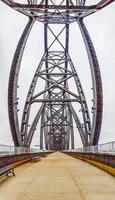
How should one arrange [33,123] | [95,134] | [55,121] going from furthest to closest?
[55,121] → [33,123] → [95,134]

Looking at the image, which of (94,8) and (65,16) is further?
(65,16)

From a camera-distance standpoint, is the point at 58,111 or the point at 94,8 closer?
the point at 94,8

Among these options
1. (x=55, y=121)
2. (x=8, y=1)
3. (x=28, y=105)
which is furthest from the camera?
(x=55, y=121)

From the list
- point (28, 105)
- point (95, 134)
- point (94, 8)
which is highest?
point (94, 8)

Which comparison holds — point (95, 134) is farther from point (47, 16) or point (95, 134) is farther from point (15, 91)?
point (47, 16)

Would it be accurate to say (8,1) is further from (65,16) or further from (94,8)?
(65,16)

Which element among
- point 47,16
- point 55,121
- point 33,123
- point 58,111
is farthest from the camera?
point 55,121

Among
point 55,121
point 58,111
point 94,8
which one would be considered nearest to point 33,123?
point 94,8

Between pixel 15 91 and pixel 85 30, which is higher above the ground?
pixel 85 30

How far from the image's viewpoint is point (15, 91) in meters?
46.9

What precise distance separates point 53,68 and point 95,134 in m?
25.0

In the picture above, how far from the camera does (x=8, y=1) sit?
3972 cm

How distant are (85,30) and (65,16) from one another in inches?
170

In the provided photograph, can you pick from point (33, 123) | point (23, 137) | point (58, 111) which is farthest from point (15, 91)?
point (58, 111)
